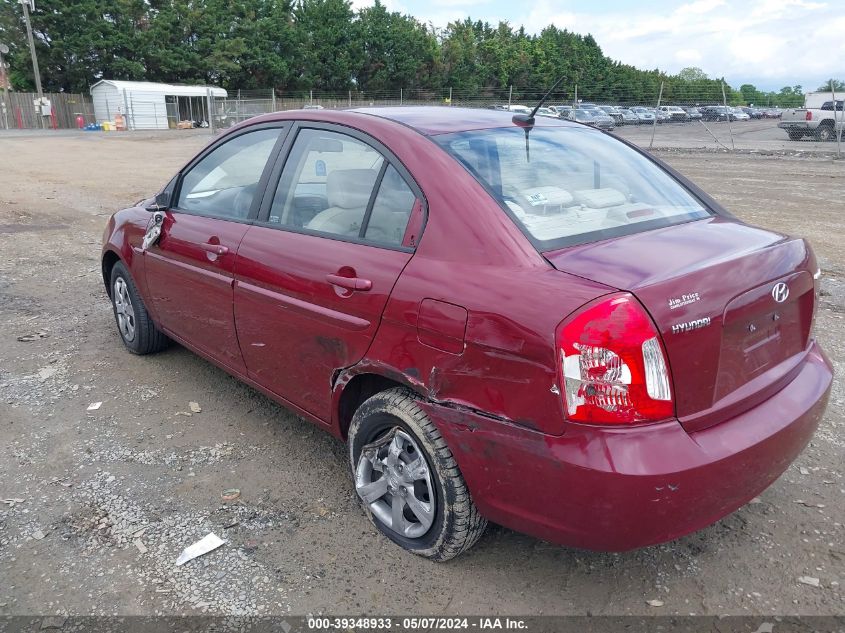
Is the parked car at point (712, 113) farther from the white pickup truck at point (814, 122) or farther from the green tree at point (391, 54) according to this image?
the green tree at point (391, 54)

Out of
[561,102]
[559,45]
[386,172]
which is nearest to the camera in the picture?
[386,172]

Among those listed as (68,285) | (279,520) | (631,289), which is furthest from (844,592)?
(68,285)

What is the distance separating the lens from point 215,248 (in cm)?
360

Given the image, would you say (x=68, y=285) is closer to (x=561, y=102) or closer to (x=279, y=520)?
(x=279, y=520)

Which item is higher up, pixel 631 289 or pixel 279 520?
pixel 631 289

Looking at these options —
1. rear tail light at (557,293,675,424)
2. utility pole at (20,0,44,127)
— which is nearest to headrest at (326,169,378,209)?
rear tail light at (557,293,675,424)

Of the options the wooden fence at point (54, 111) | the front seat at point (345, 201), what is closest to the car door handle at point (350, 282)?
the front seat at point (345, 201)

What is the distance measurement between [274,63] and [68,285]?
177 feet

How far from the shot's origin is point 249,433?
3.86m

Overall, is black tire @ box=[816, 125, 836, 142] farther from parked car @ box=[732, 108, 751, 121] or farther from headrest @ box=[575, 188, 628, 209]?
headrest @ box=[575, 188, 628, 209]

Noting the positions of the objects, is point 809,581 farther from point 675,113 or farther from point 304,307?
point 675,113

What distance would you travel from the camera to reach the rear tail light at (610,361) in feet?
6.93

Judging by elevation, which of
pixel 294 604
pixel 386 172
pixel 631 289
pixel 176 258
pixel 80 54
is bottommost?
pixel 294 604

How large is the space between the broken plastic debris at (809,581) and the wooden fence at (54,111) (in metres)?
49.4
